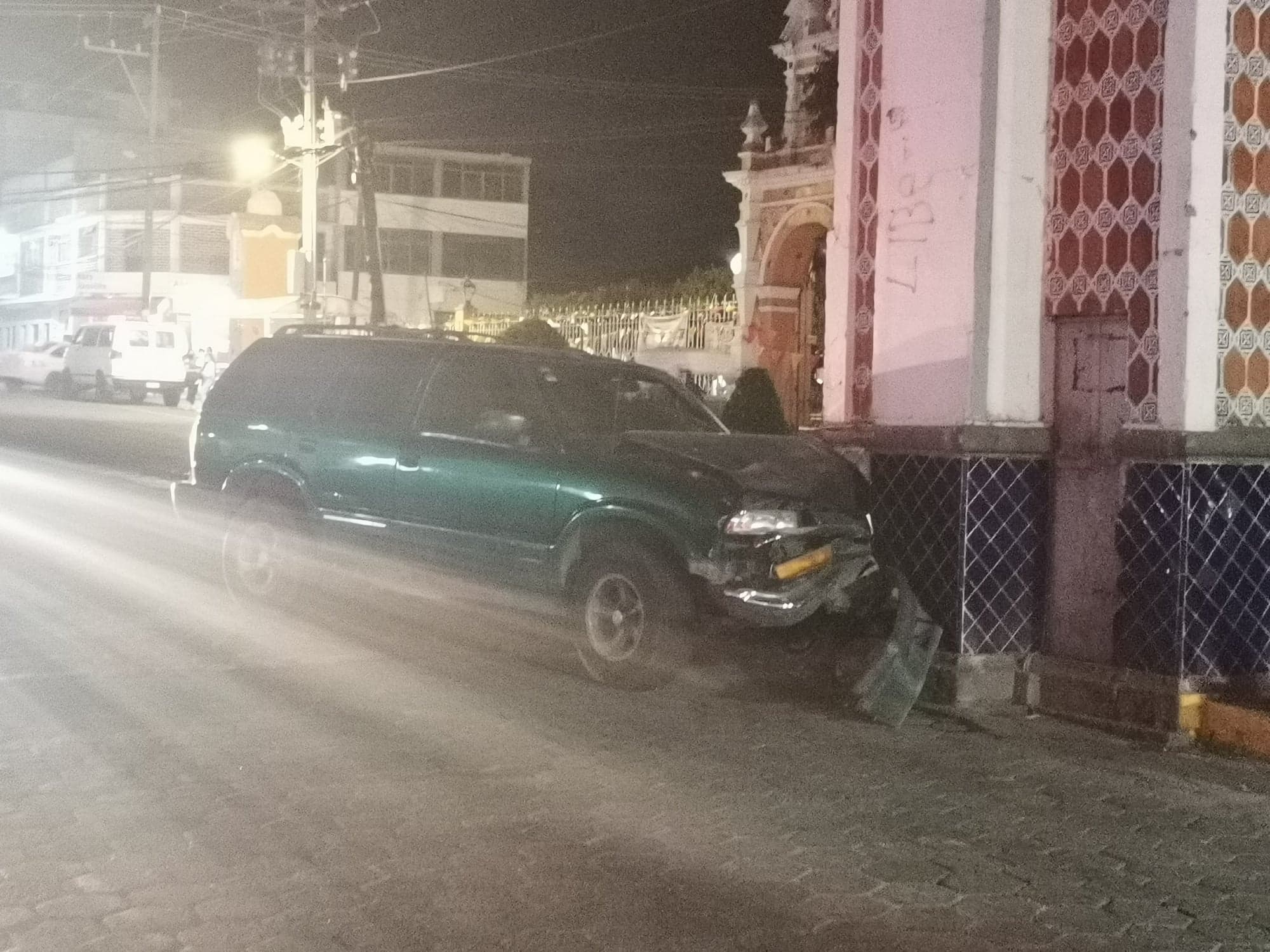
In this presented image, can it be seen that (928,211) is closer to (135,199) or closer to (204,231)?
(204,231)

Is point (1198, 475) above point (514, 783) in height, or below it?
above

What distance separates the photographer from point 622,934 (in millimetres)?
4547

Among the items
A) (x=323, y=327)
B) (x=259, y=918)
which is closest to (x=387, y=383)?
(x=323, y=327)

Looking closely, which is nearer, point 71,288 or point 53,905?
point 53,905

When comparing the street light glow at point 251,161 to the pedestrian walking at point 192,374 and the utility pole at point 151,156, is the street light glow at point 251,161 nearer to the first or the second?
the utility pole at point 151,156

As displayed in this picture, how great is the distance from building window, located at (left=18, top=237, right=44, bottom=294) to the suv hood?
62818 mm

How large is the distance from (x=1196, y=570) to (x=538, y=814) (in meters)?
3.87

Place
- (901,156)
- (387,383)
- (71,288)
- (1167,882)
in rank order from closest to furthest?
(1167,882)
(901,156)
(387,383)
(71,288)

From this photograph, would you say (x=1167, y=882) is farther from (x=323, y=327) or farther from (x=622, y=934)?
(x=323, y=327)

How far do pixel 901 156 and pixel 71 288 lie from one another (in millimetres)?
57950

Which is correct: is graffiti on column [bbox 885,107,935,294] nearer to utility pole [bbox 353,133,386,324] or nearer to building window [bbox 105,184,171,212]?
utility pole [bbox 353,133,386,324]

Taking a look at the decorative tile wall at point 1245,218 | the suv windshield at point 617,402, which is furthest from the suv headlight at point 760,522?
Answer: the decorative tile wall at point 1245,218

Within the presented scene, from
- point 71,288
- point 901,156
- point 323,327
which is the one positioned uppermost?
point 71,288

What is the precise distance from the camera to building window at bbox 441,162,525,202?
6406cm
